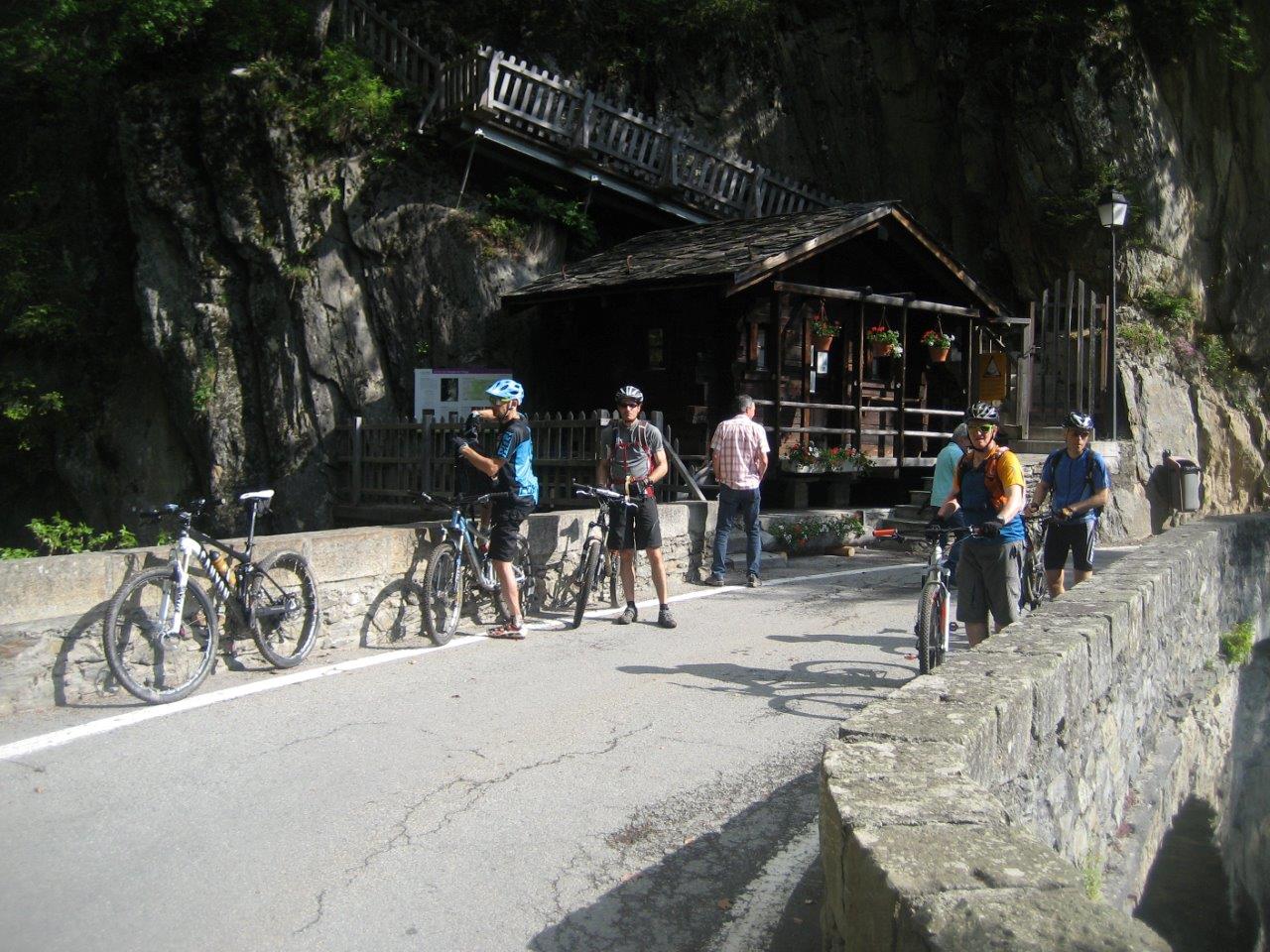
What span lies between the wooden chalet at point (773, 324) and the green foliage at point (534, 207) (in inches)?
35.9

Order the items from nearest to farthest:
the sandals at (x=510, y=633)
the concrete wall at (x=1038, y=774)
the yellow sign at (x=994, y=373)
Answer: the concrete wall at (x=1038, y=774), the sandals at (x=510, y=633), the yellow sign at (x=994, y=373)

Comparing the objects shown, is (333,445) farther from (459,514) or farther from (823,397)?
(459,514)

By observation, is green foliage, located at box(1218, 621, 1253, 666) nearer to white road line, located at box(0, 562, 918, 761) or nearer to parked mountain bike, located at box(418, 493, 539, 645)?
white road line, located at box(0, 562, 918, 761)

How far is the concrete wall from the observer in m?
2.46

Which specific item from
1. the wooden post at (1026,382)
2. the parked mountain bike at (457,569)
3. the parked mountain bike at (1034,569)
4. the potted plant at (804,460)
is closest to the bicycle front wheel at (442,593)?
the parked mountain bike at (457,569)

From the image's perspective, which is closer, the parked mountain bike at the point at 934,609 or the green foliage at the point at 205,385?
the parked mountain bike at the point at 934,609

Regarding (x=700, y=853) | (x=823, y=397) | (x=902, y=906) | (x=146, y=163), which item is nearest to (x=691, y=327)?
(x=823, y=397)

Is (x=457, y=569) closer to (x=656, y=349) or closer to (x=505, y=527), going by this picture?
(x=505, y=527)

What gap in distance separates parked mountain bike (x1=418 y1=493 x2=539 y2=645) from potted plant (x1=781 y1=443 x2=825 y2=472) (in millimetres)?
8572

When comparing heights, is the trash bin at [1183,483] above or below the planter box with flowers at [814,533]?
above

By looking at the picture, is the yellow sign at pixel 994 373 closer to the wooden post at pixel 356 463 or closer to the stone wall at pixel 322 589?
the stone wall at pixel 322 589

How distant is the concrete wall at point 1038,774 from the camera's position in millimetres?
2463

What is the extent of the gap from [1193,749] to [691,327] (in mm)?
10985

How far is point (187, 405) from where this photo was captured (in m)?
19.8
